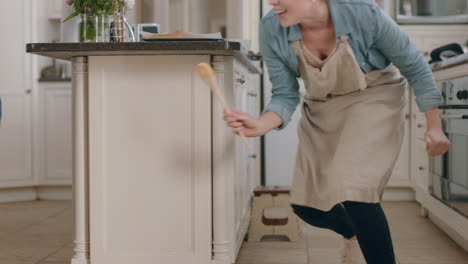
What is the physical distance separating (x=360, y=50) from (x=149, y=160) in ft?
2.74

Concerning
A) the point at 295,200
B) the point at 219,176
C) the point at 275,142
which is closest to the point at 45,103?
the point at 275,142

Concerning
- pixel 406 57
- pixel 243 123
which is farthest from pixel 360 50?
pixel 243 123

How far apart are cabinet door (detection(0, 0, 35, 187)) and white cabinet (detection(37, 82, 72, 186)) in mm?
100

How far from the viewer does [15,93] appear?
14.3 ft

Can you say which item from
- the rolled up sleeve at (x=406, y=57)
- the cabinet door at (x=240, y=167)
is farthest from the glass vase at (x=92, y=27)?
the rolled up sleeve at (x=406, y=57)

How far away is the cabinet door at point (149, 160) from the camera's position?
7.06 ft

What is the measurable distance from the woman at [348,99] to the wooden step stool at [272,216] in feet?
4.13

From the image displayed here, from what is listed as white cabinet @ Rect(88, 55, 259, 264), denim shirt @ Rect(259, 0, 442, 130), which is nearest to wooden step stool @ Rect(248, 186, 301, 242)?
white cabinet @ Rect(88, 55, 259, 264)

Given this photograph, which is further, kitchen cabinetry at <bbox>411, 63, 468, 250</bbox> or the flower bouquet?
kitchen cabinetry at <bbox>411, 63, 468, 250</bbox>

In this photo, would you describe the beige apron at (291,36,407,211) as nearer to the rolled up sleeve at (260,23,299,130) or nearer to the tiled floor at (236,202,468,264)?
the rolled up sleeve at (260,23,299,130)

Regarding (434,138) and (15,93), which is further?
(15,93)

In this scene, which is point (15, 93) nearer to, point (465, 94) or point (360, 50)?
point (465, 94)

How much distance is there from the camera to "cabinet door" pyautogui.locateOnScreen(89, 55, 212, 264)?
215cm

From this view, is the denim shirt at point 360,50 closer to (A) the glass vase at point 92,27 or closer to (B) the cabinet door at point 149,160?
(B) the cabinet door at point 149,160
